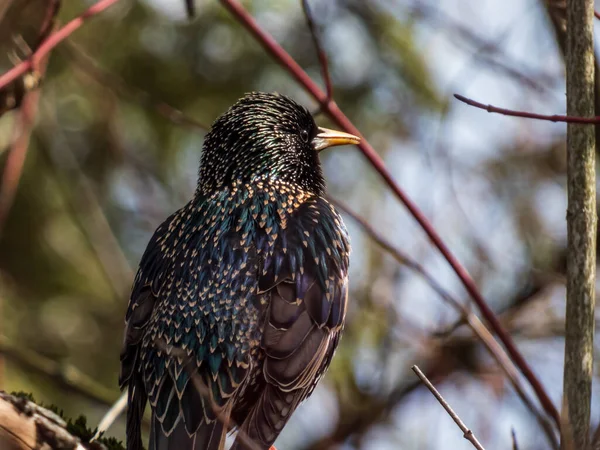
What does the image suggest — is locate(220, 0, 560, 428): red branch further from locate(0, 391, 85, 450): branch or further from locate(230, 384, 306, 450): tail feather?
locate(0, 391, 85, 450): branch

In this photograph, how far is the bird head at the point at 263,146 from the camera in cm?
516

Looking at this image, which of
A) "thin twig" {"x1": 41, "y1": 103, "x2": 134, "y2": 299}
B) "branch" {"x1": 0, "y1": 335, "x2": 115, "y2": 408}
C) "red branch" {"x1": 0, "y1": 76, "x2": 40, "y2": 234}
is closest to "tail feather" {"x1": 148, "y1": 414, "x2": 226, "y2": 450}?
"branch" {"x1": 0, "y1": 335, "x2": 115, "y2": 408}

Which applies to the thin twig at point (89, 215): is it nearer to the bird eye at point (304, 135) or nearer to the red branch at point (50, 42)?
the bird eye at point (304, 135)

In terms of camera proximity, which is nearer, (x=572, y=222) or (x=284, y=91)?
(x=572, y=222)

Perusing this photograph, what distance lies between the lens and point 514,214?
24.6ft

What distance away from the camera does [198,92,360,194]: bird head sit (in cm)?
516

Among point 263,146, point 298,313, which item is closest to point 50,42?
point 263,146

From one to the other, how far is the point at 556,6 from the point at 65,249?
4.62 m

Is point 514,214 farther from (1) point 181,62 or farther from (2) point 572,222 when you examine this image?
(2) point 572,222

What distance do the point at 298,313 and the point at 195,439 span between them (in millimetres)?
721

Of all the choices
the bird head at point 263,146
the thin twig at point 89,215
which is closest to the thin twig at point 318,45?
the bird head at point 263,146

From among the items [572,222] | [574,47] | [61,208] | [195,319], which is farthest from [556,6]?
[61,208]

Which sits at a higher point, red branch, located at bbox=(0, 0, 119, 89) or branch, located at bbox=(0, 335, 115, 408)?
red branch, located at bbox=(0, 0, 119, 89)

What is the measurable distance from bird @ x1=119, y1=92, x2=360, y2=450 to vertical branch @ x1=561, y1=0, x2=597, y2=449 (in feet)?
4.46
